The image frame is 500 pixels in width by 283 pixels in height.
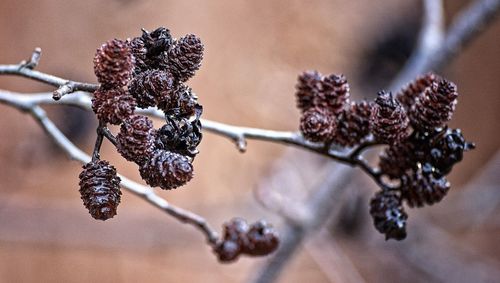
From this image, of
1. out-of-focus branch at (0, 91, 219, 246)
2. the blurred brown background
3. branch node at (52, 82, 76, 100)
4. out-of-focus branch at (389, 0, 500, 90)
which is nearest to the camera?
branch node at (52, 82, 76, 100)

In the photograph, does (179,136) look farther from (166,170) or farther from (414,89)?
(414,89)

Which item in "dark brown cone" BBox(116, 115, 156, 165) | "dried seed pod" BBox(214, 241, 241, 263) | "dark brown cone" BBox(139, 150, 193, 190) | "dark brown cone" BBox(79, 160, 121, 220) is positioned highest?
"dried seed pod" BBox(214, 241, 241, 263)

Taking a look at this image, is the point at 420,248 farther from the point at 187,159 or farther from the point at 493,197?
the point at 187,159

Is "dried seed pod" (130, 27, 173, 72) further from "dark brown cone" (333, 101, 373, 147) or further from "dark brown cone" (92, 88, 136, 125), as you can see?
"dark brown cone" (333, 101, 373, 147)

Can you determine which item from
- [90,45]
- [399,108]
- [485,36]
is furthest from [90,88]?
[485,36]

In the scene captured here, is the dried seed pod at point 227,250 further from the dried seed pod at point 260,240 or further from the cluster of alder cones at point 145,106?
the cluster of alder cones at point 145,106

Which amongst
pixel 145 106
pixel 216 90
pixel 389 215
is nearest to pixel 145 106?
pixel 145 106

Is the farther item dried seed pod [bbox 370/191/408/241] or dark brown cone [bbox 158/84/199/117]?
dried seed pod [bbox 370/191/408/241]

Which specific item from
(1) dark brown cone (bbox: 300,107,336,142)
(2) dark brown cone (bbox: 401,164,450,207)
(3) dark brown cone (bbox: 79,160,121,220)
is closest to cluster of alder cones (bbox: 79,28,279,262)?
(3) dark brown cone (bbox: 79,160,121,220)
